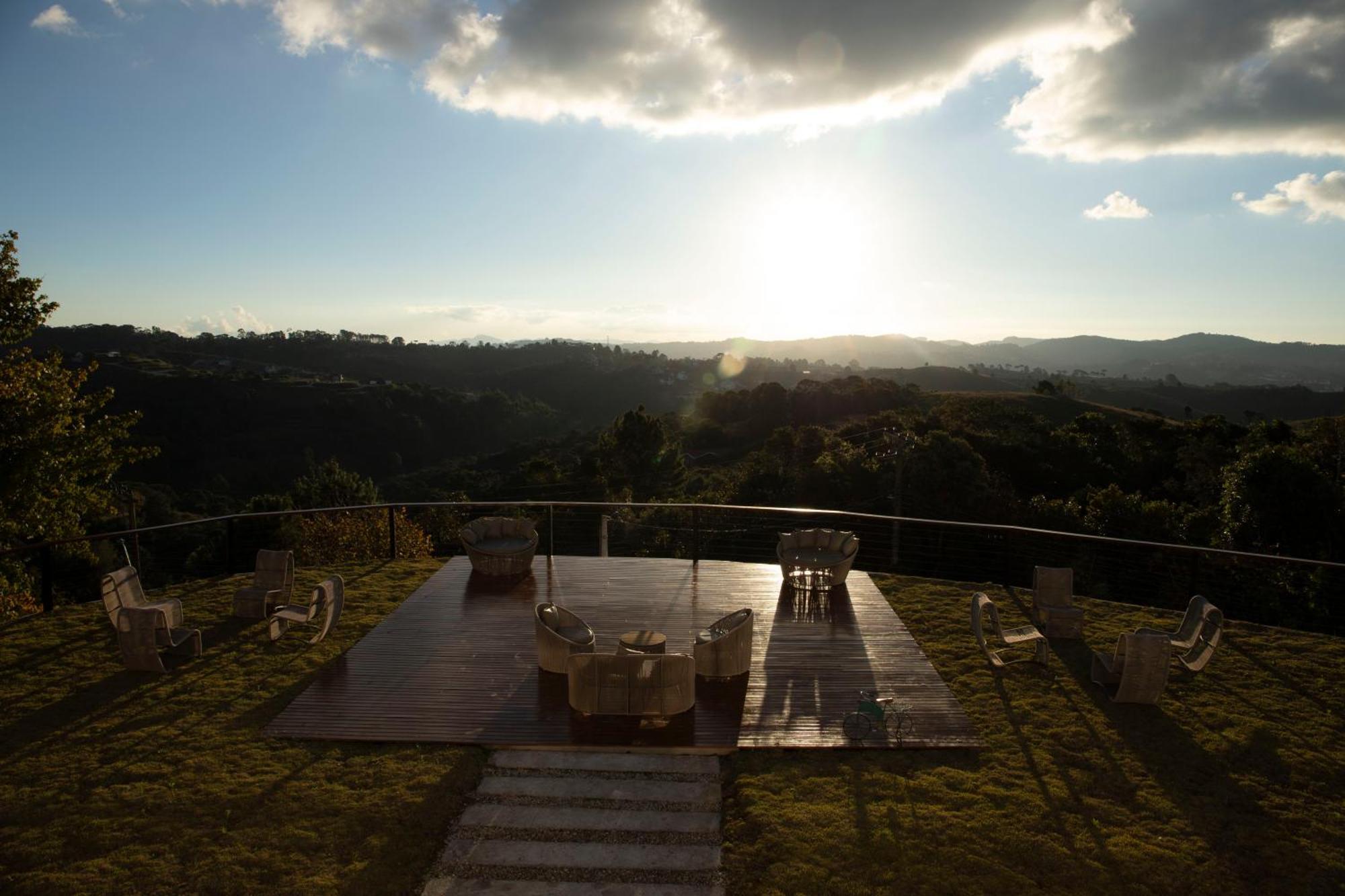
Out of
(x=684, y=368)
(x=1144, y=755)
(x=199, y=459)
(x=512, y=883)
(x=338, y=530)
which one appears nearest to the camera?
(x=512, y=883)

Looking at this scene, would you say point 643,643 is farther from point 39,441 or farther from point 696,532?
point 39,441

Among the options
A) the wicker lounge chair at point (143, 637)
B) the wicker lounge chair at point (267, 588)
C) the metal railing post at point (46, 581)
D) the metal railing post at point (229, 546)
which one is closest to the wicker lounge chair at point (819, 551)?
the wicker lounge chair at point (267, 588)

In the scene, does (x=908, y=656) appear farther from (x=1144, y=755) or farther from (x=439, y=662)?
(x=439, y=662)

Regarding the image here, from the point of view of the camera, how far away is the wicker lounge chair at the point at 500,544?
9648 mm

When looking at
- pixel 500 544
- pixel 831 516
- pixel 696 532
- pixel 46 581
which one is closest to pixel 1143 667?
pixel 831 516

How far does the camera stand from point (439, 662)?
6.92 metres

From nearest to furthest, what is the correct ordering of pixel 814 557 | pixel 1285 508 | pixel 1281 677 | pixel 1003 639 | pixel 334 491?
pixel 1003 639 → pixel 1281 677 → pixel 814 557 → pixel 1285 508 → pixel 334 491

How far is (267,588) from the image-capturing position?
8.38 meters

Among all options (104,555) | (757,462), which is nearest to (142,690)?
(757,462)

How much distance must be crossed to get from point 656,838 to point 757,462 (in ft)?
90.5

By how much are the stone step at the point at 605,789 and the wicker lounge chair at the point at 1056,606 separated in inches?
185

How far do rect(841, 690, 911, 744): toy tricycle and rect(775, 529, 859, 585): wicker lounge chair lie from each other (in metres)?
3.03

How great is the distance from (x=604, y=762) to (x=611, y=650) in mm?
2008

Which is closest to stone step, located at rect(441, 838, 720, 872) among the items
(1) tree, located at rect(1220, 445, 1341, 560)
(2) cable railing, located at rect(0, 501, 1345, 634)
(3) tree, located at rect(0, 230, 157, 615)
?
(2) cable railing, located at rect(0, 501, 1345, 634)
